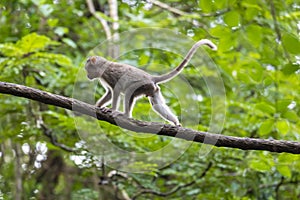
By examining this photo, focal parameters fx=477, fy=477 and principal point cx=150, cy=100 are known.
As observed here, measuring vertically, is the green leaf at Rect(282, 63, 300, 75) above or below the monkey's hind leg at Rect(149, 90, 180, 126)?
above

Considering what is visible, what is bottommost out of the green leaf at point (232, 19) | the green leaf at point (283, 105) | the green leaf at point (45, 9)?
the green leaf at point (45, 9)

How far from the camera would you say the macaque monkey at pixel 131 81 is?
346cm

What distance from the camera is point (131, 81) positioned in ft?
12.0

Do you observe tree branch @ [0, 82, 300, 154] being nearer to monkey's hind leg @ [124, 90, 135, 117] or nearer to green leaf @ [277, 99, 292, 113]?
monkey's hind leg @ [124, 90, 135, 117]

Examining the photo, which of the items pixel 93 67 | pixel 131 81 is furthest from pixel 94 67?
pixel 131 81

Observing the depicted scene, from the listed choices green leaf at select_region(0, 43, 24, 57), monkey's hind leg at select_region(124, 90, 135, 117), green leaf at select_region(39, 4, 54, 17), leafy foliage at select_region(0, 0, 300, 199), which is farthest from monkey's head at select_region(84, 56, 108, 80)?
green leaf at select_region(39, 4, 54, 17)

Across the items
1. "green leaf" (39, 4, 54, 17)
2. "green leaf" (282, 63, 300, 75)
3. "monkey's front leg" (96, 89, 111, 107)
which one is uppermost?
"green leaf" (282, 63, 300, 75)

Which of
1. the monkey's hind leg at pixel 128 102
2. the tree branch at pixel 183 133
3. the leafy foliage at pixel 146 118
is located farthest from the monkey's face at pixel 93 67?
the tree branch at pixel 183 133

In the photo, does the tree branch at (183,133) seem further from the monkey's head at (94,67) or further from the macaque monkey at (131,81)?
the monkey's head at (94,67)

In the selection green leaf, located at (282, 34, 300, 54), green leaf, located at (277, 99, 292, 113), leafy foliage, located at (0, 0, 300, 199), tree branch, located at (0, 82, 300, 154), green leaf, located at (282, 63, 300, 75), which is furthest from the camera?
leafy foliage, located at (0, 0, 300, 199)

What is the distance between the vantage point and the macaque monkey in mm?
3465

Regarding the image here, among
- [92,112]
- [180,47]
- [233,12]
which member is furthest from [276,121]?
[92,112]

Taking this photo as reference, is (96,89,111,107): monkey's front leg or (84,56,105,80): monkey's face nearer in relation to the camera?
(96,89,111,107): monkey's front leg

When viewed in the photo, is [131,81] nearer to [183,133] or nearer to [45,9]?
[183,133]
